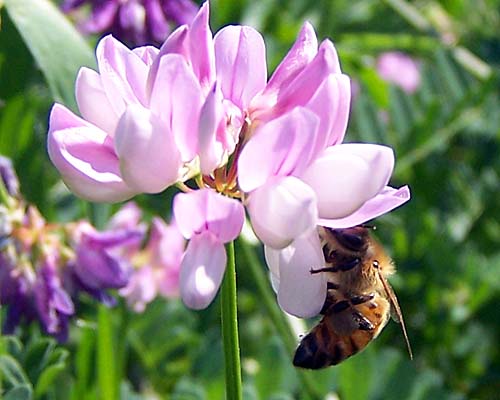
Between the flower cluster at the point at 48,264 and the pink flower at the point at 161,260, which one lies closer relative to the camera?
the flower cluster at the point at 48,264

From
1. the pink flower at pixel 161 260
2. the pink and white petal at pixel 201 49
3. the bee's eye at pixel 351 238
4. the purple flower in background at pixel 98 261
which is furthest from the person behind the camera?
the pink flower at pixel 161 260

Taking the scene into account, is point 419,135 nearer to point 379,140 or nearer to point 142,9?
point 379,140

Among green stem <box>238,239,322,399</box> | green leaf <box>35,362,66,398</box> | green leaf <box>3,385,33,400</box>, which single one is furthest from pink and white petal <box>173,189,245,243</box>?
green stem <box>238,239,322,399</box>

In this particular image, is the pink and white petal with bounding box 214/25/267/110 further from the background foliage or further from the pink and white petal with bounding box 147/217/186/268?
the pink and white petal with bounding box 147/217/186/268

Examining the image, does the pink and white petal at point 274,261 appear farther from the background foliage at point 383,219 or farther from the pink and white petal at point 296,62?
the background foliage at point 383,219

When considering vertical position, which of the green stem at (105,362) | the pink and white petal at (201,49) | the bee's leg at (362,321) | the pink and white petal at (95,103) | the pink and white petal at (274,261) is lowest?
the green stem at (105,362)

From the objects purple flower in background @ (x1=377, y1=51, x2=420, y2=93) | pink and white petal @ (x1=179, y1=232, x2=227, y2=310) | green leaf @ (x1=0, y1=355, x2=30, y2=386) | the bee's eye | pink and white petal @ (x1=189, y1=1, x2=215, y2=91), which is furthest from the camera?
purple flower in background @ (x1=377, y1=51, x2=420, y2=93)

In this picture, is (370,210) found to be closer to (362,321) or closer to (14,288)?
(362,321)

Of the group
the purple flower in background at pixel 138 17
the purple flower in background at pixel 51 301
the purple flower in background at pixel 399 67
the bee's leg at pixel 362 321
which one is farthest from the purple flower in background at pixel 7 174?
the purple flower in background at pixel 399 67

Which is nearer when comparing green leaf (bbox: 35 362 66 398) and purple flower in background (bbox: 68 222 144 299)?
green leaf (bbox: 35 362 66 398)
